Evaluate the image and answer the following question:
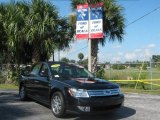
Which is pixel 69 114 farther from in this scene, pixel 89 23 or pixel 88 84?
pixel 89 23

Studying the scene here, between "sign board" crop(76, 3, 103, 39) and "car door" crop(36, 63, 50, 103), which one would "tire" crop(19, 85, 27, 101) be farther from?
"sign board" crop(76, 3, 103, 39)

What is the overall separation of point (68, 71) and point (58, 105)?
1487mm

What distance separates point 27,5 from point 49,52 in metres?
3.36

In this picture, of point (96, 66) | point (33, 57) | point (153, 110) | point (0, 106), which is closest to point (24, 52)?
point (33, 57)

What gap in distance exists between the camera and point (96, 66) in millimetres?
21000

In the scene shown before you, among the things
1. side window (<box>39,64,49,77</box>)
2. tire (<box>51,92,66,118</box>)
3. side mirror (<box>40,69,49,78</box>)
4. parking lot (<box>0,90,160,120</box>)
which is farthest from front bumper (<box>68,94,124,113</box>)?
side window (<box>39,64,49,77</box>)

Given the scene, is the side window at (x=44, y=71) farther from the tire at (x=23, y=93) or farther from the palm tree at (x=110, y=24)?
the palm tree at (x=110, y=24)

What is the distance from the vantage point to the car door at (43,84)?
9.92 m

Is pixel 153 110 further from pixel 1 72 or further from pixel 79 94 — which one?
pixel 1 72

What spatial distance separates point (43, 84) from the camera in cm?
1012

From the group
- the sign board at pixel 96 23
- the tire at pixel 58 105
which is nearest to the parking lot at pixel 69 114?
the tire at pixel 58 105

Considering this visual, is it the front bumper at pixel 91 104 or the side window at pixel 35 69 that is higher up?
the side window at pixel 35 69

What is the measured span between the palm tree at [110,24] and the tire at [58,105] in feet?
37.2

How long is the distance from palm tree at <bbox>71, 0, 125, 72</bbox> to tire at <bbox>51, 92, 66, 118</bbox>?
1133 cm
